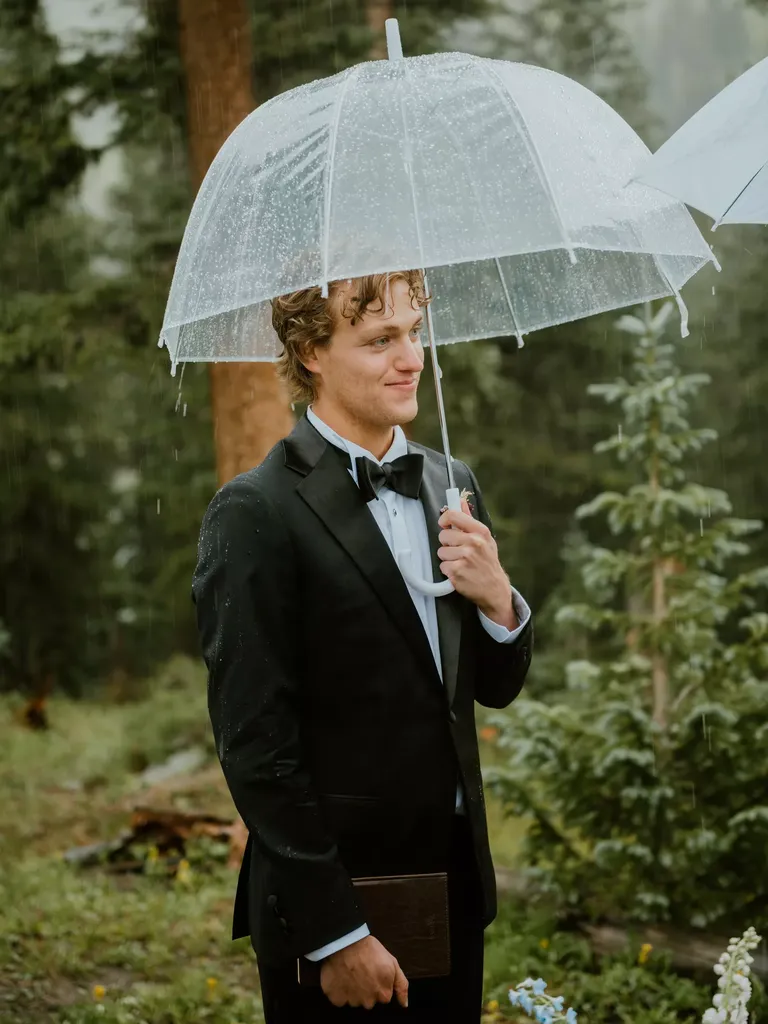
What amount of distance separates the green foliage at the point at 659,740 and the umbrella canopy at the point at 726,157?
3.04 metres

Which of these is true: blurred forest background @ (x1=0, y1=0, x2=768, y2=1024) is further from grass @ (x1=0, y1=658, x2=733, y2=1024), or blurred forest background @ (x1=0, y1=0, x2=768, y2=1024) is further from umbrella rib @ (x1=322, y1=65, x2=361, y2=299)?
umbrella rib @ (x1=322, y1=65, x2=361, y2=299)

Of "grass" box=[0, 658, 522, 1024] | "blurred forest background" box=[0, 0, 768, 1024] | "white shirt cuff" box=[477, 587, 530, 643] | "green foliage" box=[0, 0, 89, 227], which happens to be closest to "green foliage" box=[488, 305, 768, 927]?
"blurred forest background" box=[0, 0, 768, 1024]

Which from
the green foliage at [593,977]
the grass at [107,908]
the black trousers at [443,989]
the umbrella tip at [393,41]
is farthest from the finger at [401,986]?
the grass at [107,908]

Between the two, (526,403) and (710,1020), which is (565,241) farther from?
(526,403)

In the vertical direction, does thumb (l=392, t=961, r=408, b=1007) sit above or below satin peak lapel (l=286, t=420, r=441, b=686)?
below

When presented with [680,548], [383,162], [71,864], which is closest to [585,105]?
[383,162]

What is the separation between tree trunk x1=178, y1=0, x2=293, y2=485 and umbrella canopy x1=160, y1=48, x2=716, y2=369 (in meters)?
3.90

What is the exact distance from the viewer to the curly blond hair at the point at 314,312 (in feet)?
8.32

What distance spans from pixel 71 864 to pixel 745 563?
6.28 metres

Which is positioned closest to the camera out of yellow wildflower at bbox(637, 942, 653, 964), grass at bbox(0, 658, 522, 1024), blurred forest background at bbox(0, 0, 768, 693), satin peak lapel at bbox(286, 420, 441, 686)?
satin peak lapel at bbox(286, 420, 441, 686)

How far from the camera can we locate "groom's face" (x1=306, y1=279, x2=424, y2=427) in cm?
255

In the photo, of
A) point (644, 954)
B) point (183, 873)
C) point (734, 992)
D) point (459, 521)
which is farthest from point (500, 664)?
point (183, 873)

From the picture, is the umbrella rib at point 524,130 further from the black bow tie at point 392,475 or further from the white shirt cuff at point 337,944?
the white shirt cuff at point 337,944

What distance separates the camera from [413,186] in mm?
2451
